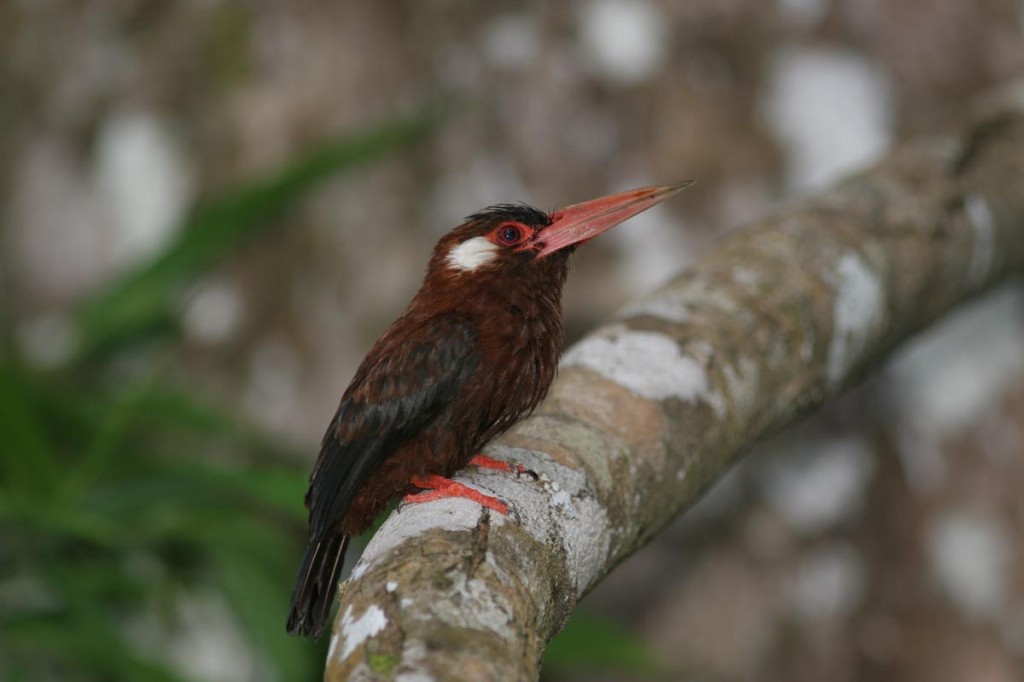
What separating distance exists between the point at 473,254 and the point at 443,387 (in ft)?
0.84

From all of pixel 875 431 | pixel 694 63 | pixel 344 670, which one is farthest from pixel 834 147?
pixel 344 670

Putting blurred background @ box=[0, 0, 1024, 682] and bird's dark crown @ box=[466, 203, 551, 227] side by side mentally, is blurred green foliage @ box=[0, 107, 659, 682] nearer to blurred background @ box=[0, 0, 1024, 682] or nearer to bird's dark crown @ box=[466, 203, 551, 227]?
blurred background @ box=[0, 0, 1024, 682]

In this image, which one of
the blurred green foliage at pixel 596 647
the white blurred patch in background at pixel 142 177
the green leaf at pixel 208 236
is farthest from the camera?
the white blurred patch in background at pixel 142 177

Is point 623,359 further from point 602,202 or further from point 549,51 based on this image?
point 549,51

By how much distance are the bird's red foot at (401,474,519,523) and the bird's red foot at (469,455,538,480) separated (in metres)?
0.06

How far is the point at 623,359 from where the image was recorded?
1831mm

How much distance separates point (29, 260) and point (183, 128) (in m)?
0.68

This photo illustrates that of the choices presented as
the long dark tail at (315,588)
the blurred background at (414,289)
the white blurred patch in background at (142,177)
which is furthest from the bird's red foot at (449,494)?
the white blurred patch in background at (142,177)

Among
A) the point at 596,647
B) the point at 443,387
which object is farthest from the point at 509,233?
the point at 596,647

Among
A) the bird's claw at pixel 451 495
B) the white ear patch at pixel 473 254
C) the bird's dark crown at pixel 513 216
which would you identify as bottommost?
the bird's claw at pixel 451 495

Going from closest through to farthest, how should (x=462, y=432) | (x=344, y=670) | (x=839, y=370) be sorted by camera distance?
(x=344, y=670) < (x=462, y=432) < (x=839, y=370)

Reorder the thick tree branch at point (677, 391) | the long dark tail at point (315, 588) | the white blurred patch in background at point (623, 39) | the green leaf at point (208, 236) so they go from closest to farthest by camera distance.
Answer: the thick tree branch at point (677, 391)
the long dark tail at point (315, 588)
the green leaf at point (208, 236)
the white blurred patch in background at point (623, 39)

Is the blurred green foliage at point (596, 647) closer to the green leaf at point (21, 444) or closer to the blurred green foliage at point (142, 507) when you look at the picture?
the blurred green foliage at point (142, 507)

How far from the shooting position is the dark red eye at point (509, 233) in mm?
1910
